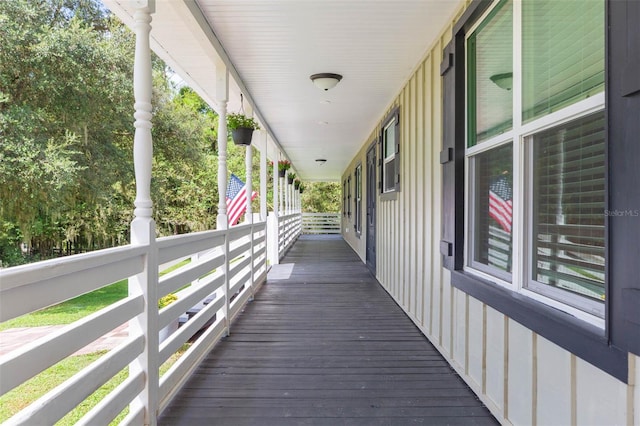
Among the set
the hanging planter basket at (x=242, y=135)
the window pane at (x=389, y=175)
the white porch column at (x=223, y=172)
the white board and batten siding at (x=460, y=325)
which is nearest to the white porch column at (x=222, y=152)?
the white porch column at (x=223, y=172)

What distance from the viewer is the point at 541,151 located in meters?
1.71

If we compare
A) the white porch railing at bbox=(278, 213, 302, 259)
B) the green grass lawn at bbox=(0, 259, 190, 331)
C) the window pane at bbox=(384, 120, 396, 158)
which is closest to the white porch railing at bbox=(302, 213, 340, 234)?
the white porch railing at bbox=(278, 213, 302, 259)

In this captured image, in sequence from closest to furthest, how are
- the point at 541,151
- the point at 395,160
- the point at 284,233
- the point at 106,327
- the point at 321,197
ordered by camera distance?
the point at 106,327
the point at 541,151
the point at 395,160
the point at 284,233
the point at 321,197

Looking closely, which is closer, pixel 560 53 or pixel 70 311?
pixel 560 53

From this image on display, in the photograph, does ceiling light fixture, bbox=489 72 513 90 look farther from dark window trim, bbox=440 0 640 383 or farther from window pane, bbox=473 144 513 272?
dark window trim, bbox=440 0 640 383

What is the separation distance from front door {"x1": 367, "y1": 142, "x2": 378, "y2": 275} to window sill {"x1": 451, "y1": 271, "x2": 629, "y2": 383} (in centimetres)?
426

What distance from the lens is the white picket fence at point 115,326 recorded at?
112 cm

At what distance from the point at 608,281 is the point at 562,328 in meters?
0.29

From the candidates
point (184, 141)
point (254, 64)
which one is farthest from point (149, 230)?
point (184, 141)

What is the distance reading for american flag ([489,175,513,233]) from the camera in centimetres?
194

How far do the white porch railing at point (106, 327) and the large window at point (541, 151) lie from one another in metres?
1.72

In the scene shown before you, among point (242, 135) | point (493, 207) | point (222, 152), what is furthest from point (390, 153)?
point (493, 207)

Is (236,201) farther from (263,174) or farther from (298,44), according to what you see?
(298,44)

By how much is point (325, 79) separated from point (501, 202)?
234cm
